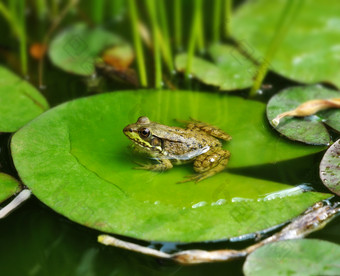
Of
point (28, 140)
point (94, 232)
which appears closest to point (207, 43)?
point (28, 140)

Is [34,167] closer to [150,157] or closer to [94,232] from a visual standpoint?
[94,232]

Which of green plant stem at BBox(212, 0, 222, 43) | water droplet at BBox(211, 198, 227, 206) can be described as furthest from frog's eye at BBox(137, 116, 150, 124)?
green plant stem at BBox(212, 0, 222, 43)

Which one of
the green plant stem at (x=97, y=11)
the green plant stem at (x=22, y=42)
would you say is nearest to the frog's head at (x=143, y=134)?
the green plant stem at (x=22, y=42)

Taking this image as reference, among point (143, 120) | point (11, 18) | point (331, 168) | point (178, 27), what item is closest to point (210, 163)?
point (143, 120)

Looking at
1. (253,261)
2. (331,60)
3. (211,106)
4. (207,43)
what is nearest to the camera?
(253,261)

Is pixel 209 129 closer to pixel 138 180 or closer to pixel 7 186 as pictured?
pixel 138 180

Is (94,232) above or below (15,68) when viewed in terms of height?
below
